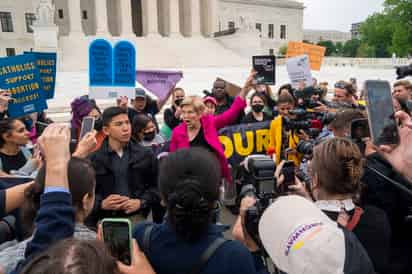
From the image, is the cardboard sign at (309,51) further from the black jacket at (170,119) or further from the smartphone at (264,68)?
the black jacket at (170,119)

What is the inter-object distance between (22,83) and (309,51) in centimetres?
582

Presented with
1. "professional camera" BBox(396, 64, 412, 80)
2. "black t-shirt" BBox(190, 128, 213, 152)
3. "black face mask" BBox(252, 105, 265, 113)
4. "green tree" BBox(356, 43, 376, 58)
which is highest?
"green tree" BBox(356, 43, 376, 58)

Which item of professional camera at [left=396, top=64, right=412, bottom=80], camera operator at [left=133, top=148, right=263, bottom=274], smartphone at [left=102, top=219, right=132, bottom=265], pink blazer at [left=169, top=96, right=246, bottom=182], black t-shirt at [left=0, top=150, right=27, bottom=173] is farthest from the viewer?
pink blazer at [left=169, top=96, right=246, bottom=182]

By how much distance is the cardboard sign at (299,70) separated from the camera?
17.1ft

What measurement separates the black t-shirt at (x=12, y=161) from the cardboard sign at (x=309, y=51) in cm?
572

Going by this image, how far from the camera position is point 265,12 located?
6184 cm

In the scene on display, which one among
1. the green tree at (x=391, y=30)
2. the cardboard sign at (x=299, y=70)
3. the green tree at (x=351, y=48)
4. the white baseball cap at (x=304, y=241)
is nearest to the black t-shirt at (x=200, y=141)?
the white baseball cap at (x=304, y=241)

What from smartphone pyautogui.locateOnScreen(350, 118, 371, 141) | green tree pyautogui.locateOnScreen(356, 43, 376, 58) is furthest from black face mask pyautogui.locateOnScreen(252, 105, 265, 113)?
green tree pyautogui.locateOnScreen(356, 43, 376, 58)

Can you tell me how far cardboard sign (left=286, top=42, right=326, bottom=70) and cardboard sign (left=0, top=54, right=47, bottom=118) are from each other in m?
5.13

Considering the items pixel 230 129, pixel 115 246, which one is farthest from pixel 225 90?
pixel 115 246

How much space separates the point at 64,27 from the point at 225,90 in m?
40.3

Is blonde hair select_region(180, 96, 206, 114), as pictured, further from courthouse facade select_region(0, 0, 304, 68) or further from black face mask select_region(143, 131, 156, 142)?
courthouse facade select_region(0, 0, 304, 68)

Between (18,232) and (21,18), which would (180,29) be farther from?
(18,232)

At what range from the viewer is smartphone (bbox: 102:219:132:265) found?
121 cm
